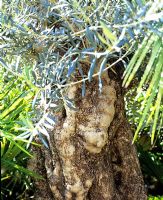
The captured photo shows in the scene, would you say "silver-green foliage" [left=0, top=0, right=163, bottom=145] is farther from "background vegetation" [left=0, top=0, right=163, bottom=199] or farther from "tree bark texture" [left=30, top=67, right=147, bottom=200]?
"tree bark texture" [left=30, top=67, right=147, bottom=200]

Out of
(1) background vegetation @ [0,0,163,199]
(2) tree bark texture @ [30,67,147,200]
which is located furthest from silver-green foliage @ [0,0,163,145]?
(2) tree bark texture @ [30,67,147,200]

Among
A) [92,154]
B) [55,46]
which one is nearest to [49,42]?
[55,46]

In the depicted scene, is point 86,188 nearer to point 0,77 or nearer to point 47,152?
point 47,152

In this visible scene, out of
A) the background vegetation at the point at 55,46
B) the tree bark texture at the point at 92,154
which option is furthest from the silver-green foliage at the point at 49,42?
the tree bark texture at the point at 92,154

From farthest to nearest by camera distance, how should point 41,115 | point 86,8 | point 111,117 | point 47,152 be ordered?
point 47,152 → point 111,117 → point 41,115 → point 86,8

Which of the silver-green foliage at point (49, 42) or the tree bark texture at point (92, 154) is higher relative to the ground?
the silver-green foliage at point (49, 42)

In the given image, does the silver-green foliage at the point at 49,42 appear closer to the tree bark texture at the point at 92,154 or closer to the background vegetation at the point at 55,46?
the background vegetation at the point at 55,46

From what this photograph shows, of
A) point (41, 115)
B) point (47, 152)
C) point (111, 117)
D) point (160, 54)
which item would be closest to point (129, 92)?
point (111, 117)

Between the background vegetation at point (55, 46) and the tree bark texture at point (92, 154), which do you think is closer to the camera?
the background vegetation at point (55, 46)
